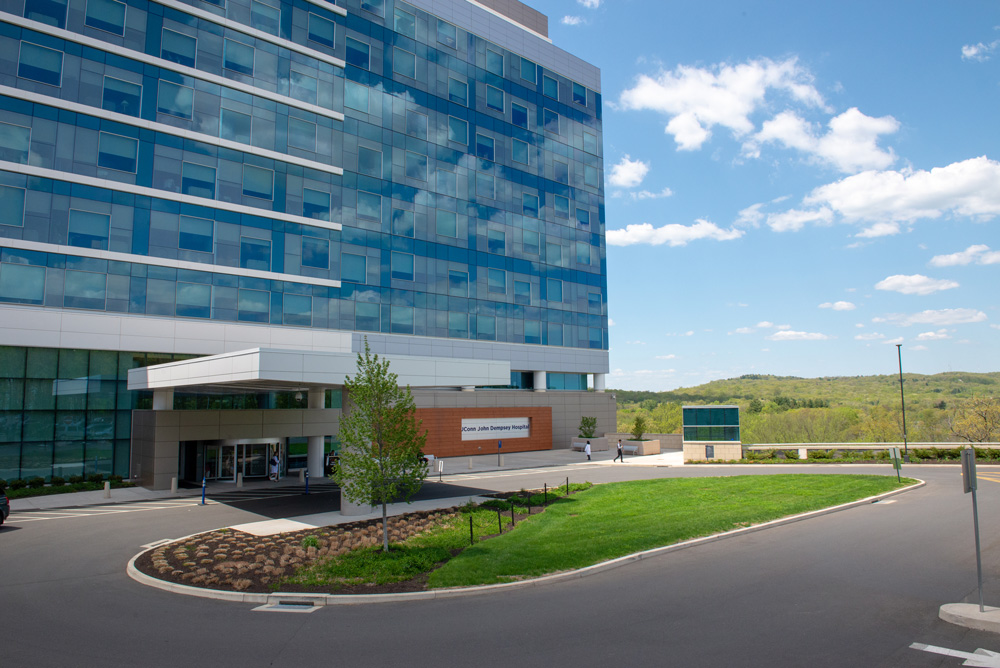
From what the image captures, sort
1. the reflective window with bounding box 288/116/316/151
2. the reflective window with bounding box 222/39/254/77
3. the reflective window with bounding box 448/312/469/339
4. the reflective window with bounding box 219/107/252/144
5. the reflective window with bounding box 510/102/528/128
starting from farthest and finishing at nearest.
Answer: the reflective window with bounding box 510/102/528/128 → the reflective window with bounding box 448/312/469/339 → the reflective window with bounding box 288/116/316/151 → the reflective window with bounding box 222/39/254/77 → the reflective window with bounding box 219/107/252/144

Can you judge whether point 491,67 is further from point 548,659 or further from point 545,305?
point 548,659

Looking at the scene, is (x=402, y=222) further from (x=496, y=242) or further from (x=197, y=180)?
(x=197, y=180)

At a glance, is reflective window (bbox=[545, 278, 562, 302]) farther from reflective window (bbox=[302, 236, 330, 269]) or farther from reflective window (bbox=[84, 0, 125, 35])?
reflective window (bbox=[84, 0, 125, 35])

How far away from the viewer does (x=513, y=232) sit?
54.5 meters

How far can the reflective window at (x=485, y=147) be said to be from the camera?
52812 mm

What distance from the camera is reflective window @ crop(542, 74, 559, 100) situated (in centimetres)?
A: 5928

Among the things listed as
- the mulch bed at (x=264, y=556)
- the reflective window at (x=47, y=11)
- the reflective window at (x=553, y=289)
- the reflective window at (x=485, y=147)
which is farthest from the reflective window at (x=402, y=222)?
the mulch bed at (x=264, y=556)

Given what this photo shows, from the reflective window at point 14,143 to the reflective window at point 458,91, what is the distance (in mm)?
29651

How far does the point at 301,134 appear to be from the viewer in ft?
134

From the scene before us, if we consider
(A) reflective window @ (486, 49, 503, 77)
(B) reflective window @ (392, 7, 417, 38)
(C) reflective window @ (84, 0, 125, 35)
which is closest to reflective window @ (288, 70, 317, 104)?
(C) reflective window @ (84, 0, 125, 35)

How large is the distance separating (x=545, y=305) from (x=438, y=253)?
1252 centimetres

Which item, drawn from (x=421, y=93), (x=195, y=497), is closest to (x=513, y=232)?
(x=421, y=93)

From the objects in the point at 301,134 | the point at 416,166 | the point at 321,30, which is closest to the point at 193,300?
the point at 301,134

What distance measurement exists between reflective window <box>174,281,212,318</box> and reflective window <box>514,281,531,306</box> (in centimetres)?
2590
